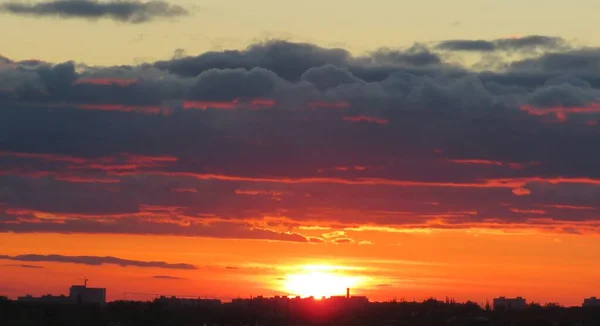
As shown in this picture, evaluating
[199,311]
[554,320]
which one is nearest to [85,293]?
[199,311]

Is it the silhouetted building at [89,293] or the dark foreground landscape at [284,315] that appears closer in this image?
the dark foreground landscape at [284,315]

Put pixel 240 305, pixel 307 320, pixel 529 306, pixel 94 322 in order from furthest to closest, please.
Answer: pixel 240 305
pixel 529 306
pixel 307 320
pixel 94 322

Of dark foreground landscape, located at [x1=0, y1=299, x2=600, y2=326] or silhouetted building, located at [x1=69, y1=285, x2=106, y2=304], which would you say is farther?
silhouetted building, located at [x1=69, y1=285, x2=106, y2=304]

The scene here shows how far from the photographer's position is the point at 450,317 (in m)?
123

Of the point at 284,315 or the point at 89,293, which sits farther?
the point at 89,293

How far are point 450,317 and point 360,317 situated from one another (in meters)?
9.17

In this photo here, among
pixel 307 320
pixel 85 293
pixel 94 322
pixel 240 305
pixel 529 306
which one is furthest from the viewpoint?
pixel 85 293

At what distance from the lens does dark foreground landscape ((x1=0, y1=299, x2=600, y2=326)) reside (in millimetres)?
116188

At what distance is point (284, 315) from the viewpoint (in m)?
129

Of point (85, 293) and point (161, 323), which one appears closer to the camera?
point (161, 323)

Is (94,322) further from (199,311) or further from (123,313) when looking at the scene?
(199,311)

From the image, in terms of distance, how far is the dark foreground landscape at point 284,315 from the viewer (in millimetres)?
116188

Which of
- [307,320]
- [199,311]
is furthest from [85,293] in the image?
[307,320]

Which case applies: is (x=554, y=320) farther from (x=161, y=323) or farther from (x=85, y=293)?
(x=85, y=293)
